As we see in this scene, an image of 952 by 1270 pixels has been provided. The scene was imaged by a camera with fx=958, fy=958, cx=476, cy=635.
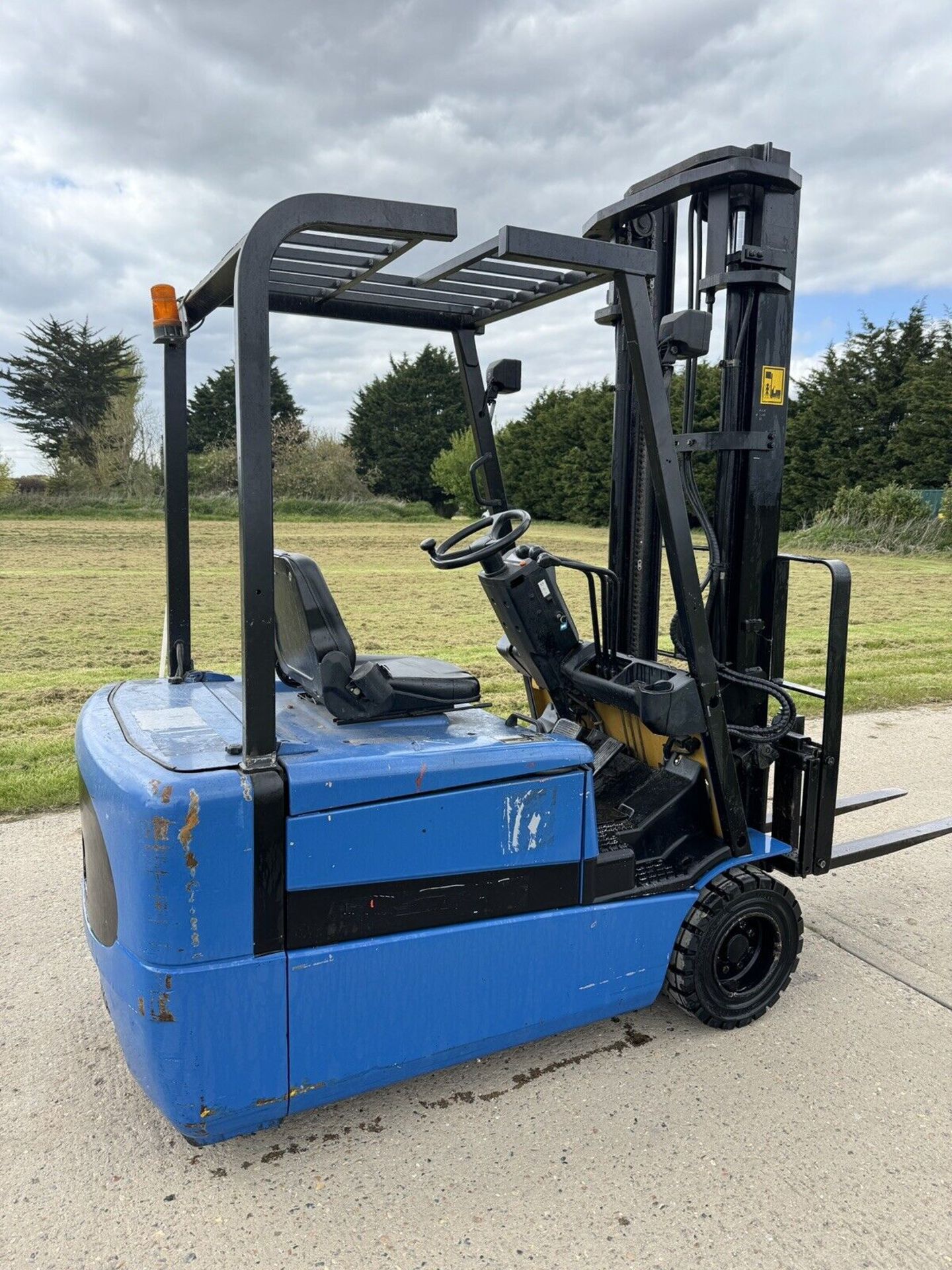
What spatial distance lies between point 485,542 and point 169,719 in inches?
43.7

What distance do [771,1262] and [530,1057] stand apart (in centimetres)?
94

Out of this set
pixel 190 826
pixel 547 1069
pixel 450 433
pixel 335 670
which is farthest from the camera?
pixel 450 433

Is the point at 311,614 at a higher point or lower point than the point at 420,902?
higher

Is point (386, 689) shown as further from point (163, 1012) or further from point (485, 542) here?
point (163, 1012)

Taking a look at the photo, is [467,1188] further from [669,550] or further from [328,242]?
[328,242]

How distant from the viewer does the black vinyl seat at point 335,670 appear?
276 centimetres

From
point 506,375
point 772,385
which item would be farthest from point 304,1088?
point 772,385

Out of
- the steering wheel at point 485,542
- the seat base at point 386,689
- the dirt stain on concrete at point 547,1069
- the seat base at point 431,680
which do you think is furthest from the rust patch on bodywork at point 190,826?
the dirt stain on concrete at point 547,1069

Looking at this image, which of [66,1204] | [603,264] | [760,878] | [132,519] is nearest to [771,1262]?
[760,878]

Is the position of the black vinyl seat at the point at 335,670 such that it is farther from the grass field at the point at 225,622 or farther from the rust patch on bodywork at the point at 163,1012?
the grass field at the point at 225,622

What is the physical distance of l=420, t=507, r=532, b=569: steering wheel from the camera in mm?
2902

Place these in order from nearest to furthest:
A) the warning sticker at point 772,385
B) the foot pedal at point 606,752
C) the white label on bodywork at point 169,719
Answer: the white label on bodywork at point 169,719 → the warning sticker at point 772,385 → the foot pedal at point 606,752

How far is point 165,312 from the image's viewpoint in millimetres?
3133

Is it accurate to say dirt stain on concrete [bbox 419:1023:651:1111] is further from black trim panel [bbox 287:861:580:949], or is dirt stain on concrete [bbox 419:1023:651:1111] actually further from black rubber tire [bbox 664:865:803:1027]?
black trim panel [bbox 287:861:580:949]
